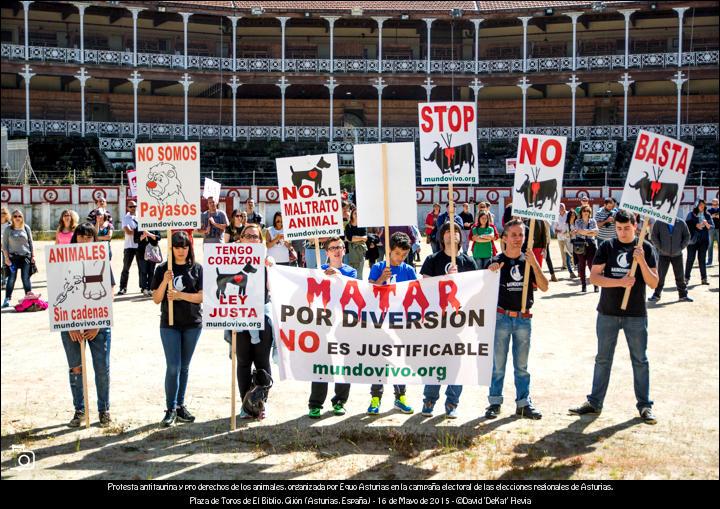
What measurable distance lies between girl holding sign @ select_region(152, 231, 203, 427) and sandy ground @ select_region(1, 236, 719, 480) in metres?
0.31

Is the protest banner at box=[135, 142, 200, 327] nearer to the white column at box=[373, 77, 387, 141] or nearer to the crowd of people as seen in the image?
the crowd of people

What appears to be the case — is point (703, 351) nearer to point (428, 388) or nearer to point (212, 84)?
point (428, 388)

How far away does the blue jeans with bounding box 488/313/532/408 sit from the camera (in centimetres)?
839

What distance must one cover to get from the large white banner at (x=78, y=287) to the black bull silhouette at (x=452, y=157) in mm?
3353

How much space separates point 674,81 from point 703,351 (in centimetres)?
3160

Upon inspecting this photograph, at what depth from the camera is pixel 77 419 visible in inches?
321

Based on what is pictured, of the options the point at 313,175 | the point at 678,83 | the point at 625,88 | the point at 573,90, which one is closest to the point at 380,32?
the point at 573,90

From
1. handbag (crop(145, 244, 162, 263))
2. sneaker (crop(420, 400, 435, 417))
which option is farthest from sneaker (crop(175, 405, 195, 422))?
handbag (crop(145, 244, 162, 263))

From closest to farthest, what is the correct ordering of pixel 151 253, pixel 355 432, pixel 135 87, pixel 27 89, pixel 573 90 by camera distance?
pixel 355 432 < pixel 151 253 < pixel 27 89 < pixel 135 87 < pixel 573 90

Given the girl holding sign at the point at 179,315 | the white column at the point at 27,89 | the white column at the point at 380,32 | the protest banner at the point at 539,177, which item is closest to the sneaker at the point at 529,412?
the protest banner at the point at 539,177

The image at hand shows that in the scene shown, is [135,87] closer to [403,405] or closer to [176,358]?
[176,358]

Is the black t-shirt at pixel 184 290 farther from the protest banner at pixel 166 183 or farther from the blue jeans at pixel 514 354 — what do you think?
the blue jeans at pixel 514 354

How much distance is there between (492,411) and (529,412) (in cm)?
35
